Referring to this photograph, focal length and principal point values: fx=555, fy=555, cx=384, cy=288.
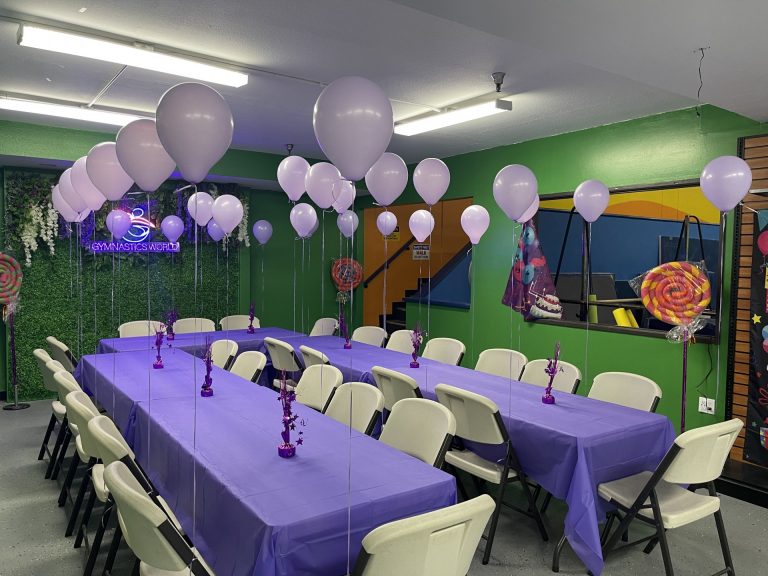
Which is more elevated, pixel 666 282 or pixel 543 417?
pixel 666 282

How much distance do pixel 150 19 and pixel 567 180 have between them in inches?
156

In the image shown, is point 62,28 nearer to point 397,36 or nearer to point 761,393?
point 397,36

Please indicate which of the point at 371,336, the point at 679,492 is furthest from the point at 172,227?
the point at 679,492

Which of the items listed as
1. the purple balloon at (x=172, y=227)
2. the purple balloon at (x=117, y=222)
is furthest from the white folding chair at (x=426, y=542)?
the purple balloon at (x=172, y=227)

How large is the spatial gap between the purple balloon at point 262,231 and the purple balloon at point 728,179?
16.6 feet

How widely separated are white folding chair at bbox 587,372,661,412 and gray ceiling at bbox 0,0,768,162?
180 cm

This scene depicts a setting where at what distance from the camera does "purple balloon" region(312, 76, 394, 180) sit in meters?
2.02

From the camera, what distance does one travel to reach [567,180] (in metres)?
5.46

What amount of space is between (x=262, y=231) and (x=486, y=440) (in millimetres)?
4832

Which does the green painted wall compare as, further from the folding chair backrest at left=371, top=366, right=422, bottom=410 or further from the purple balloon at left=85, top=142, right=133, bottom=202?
the purple balloon at left=85, top=142, right=133, bottom=202

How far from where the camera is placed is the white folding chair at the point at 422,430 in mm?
2539

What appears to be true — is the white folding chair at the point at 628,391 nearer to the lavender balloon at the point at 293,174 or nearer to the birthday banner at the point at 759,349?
the birthday banner at the point at 759,349

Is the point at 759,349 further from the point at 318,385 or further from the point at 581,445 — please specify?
the point at 318,385

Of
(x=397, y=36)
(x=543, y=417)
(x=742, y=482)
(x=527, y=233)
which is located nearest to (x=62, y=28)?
(x=397, y=36)
